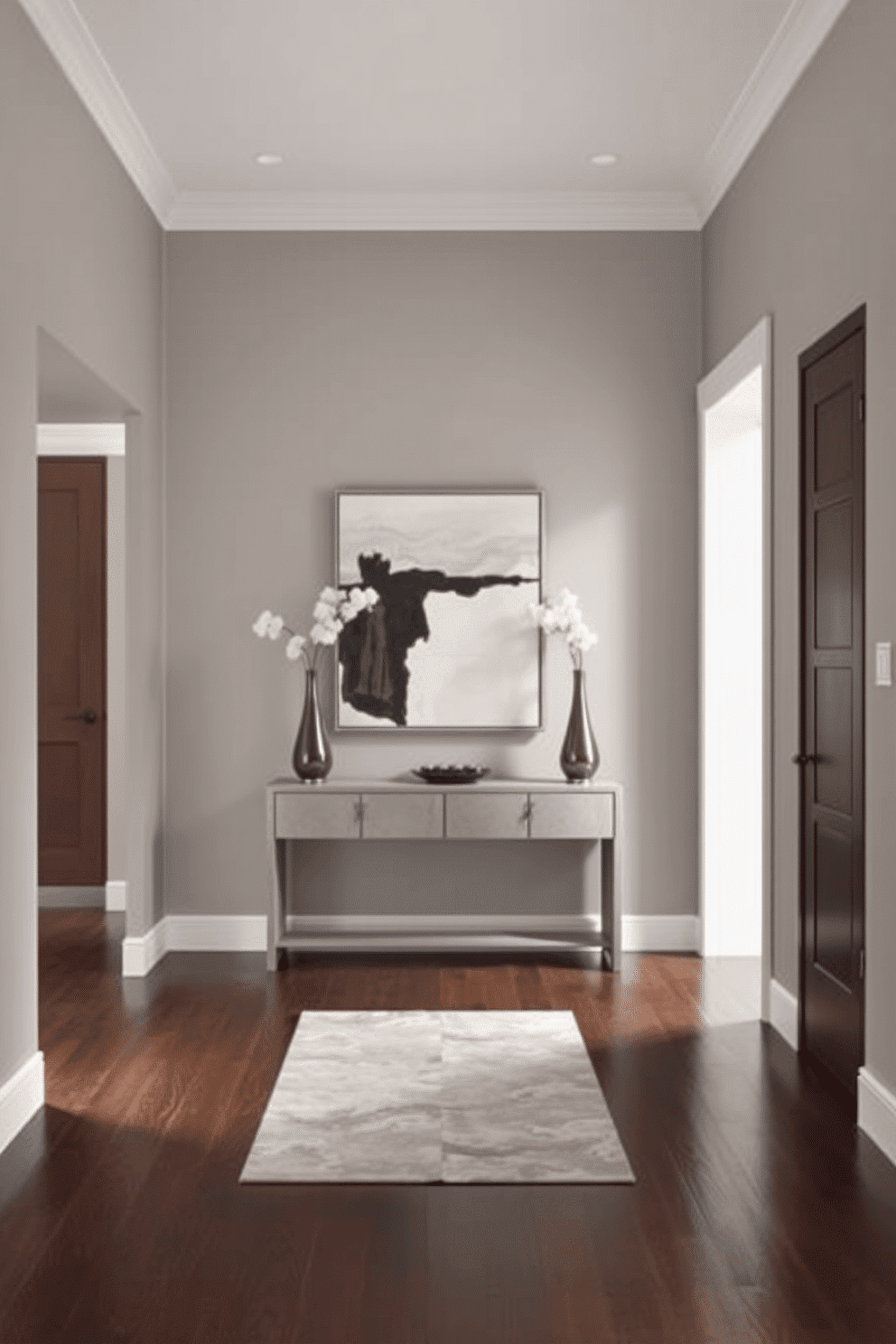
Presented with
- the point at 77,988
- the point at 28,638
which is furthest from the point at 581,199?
the point at 77,988

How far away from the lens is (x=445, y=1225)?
3150 millimetres

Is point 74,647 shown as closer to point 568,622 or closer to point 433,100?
point 568,622

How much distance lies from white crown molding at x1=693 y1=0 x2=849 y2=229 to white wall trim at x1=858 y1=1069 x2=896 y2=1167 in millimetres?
2912

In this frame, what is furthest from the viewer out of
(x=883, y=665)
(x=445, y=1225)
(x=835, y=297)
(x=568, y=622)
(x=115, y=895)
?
(x=115, y=895)

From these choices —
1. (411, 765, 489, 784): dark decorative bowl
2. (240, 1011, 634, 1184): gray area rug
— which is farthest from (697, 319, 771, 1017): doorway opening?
(240, 1011, 634, 1184): gray area rug

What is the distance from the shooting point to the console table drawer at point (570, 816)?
19.1 ft

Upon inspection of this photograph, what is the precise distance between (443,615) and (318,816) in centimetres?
102

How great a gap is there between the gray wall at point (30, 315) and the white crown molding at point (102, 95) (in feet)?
0.18

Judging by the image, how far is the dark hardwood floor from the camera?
2.71 metres

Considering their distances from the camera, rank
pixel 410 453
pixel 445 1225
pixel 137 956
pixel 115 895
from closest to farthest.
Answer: pixel 445 1225 → pixel 137 956 → pixel 410 453 → pixel 115 895

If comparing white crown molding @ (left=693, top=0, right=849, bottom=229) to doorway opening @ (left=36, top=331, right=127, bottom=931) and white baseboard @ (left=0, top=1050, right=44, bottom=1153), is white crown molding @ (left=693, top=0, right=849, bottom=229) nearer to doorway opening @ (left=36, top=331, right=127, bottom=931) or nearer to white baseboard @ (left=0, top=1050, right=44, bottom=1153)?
doorway opening @ (left=36, top=331, right=127, bottom=931)

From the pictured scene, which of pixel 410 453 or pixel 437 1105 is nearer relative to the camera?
pixel 437 1105

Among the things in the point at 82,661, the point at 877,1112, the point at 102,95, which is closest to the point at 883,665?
the point at 877,1112

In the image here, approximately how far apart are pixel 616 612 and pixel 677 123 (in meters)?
1.97
